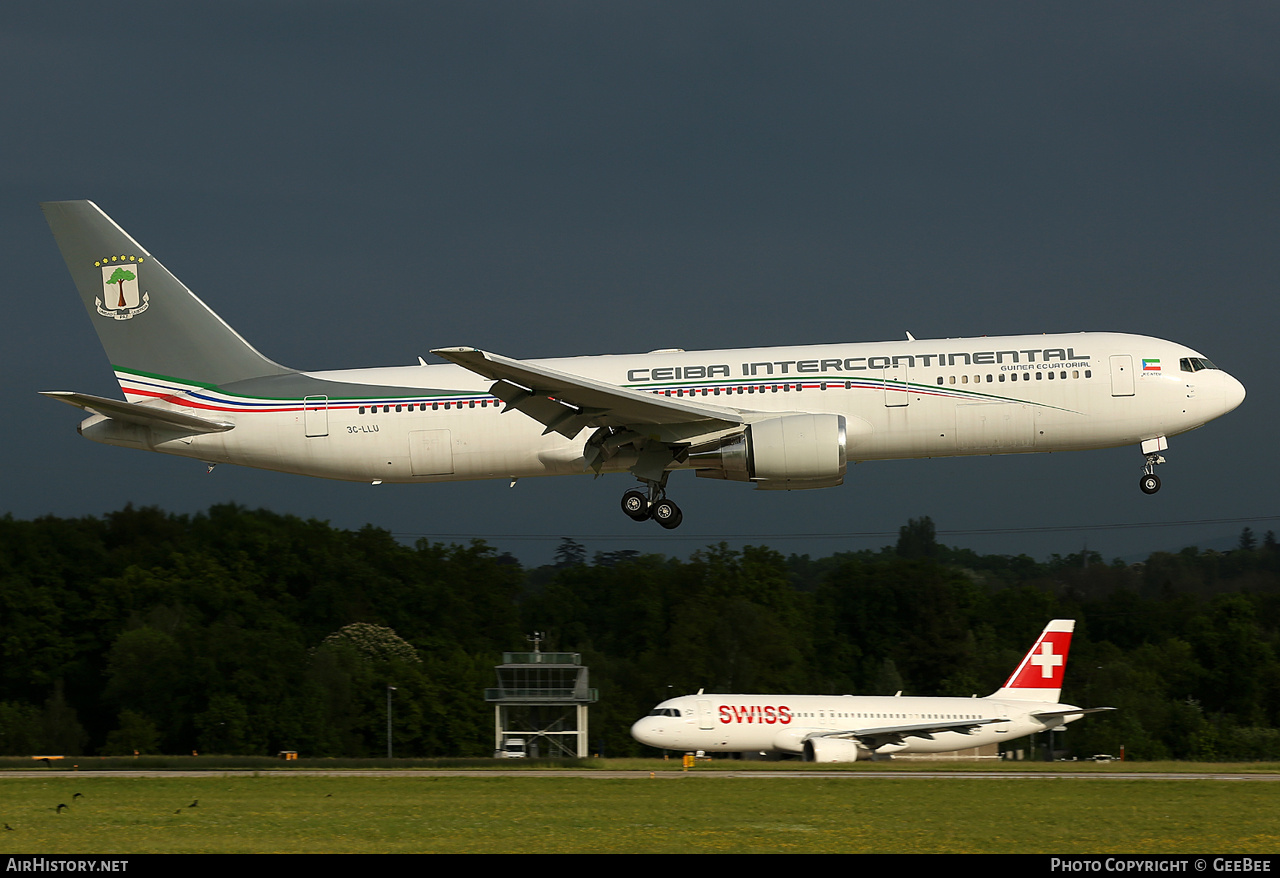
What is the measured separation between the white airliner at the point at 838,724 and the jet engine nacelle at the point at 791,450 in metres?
24.7

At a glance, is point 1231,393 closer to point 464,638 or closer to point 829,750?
point 829,750

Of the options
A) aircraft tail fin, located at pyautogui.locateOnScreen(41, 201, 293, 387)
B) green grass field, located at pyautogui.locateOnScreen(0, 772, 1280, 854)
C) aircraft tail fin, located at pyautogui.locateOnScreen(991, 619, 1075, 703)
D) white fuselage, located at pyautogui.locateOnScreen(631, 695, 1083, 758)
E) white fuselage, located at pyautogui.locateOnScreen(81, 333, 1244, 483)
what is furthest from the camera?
aircraft tail fin, located at pyautogui.locateOnScreen(991, 619, 1075, 703)

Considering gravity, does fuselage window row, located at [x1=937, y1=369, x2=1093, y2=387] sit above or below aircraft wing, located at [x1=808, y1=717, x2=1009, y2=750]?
above

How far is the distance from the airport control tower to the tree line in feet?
54.3

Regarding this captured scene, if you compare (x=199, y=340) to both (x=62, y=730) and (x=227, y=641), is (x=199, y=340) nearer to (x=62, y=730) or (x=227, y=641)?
(x=227, y=641)

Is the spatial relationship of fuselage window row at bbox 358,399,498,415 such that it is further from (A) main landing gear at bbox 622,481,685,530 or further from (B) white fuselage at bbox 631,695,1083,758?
(B) white fuselage at bbox 631,695,1083,758

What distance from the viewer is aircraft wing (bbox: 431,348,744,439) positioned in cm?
2796

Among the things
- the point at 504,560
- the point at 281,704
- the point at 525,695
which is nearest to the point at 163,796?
the point at 525,695

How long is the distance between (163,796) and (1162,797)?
2184cm

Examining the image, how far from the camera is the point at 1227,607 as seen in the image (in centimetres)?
9981

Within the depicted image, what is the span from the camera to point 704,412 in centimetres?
2912

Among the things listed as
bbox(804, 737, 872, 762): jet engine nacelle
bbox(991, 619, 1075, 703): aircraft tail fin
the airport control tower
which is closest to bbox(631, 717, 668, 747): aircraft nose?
bbox(804, 737, 872, 762): jet engine nacelle

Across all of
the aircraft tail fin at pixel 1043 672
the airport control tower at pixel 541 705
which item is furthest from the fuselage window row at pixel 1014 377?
the airport control tower at pixel 541 705
